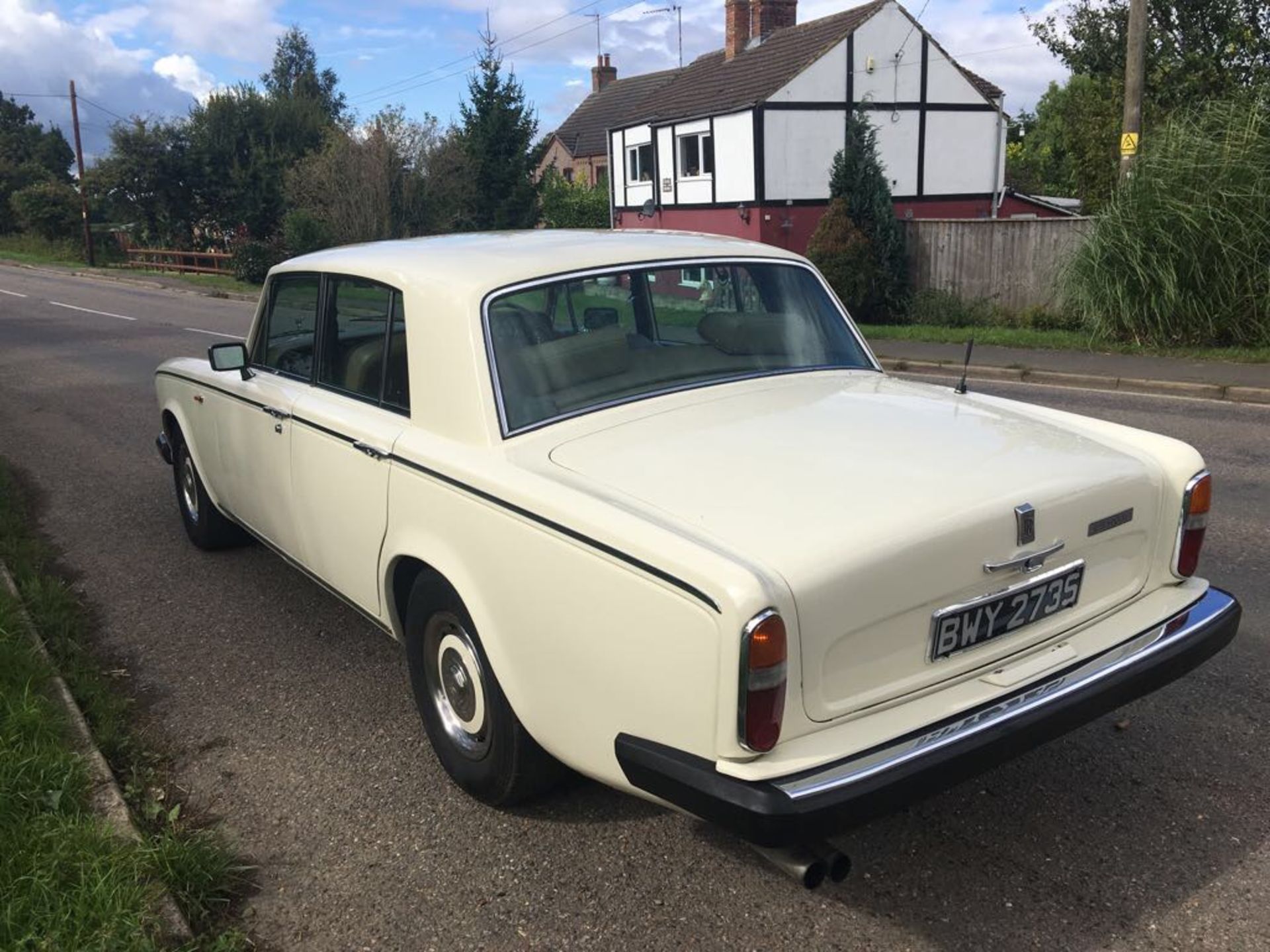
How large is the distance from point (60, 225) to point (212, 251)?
1844 centimetres

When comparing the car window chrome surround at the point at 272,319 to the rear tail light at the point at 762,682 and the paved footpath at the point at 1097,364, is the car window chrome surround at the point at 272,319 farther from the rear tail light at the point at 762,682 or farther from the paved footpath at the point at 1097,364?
the paved footpath at the point at 1097,364

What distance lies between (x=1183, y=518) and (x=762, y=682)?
64.0 inches

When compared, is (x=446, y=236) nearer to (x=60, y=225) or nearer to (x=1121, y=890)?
(x=1121, y=890)

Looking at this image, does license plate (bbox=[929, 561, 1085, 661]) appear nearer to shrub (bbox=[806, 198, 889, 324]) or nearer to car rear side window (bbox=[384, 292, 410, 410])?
car rear side window (bbox=[384, 292, 410, 410])

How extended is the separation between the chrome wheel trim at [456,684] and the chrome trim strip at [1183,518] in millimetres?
2082

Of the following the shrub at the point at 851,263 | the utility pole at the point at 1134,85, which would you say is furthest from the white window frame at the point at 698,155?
the utility pole at the point at 1134,85

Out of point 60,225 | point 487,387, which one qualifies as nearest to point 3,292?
point 60,225

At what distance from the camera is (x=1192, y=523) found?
3.24 m

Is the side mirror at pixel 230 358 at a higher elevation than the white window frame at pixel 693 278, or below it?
below

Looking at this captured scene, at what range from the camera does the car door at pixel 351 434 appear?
3660 mm

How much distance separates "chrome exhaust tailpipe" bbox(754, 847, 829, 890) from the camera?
241 cm

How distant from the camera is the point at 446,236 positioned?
474 centimetres

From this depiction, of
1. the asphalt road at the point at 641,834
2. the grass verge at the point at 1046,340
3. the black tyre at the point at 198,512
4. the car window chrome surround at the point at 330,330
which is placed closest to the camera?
the asphalt road at the point at 641,834

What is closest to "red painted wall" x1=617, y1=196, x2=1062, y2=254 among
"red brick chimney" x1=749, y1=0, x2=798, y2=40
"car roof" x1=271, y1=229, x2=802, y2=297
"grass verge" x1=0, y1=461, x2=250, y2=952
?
"red brick chimney" x1=749, y1=0, x2=798, y2=40
